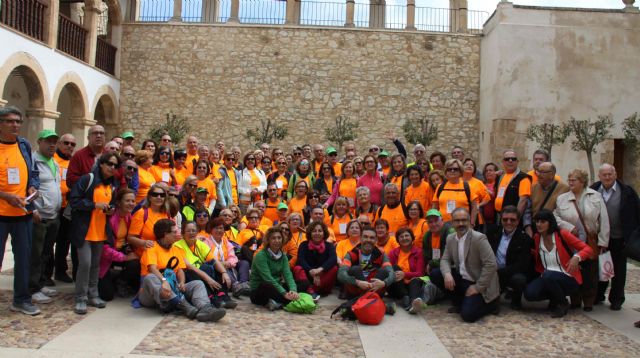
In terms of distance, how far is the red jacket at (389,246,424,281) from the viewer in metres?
5.07

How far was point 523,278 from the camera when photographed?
479 cm

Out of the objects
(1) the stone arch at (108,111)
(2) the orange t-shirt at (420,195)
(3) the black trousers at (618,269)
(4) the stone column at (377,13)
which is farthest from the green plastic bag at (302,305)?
(4) the stone column at (377,13)

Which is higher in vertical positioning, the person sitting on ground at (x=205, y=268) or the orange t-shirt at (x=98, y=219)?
the orange t-shirt at (x=98, y=219)

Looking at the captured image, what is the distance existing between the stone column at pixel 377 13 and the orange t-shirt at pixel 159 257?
13.5 m

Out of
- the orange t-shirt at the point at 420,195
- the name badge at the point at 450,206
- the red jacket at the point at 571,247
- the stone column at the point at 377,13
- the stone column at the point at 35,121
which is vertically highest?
the stone column at the point at 377,13

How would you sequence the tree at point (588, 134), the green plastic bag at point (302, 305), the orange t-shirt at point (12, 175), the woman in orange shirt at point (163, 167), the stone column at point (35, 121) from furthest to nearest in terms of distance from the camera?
the tree at point (588, 134) < the stone column at point (35, 121) < the woman in orange shirt at point (163, 167) < the green plastic bag at point (302, 305) < the orange t-shirt at point (12, 175)

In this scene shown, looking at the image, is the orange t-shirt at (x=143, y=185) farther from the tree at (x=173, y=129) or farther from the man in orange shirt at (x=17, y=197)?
the tree at (x=173, y=129)

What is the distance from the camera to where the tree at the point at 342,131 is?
14.1m

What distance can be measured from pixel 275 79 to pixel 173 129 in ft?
11.4

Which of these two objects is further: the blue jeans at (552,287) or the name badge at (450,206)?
the name badge at (450,206)

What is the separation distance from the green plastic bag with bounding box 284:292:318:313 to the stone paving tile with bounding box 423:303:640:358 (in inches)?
43.1

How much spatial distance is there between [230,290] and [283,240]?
0.85 meters

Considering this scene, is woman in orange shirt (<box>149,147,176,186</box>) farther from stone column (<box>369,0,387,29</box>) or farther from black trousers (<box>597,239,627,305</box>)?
stone column (<box>369,0,387,29</box>)

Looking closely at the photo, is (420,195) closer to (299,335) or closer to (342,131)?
(299,335)
